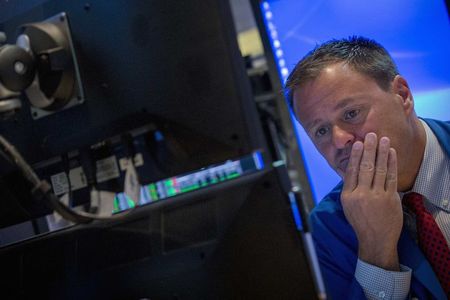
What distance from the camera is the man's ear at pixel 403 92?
1.11 m

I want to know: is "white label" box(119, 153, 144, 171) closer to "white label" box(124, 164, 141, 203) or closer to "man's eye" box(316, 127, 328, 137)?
"white label" box(124, 164, 141, 203)

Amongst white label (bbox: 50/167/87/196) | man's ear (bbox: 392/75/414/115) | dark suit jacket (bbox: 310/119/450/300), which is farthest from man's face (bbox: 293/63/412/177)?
white label (bbox: 50/167/87/196)

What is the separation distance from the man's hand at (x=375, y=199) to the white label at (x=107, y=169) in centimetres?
56

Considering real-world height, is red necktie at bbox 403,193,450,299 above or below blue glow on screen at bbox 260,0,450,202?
below

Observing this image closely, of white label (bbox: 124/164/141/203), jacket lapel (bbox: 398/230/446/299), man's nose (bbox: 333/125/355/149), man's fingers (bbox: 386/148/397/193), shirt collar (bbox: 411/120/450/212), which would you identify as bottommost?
jacket lapel (bbox: 398/230/446/299)

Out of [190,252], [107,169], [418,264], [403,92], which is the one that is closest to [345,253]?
[418,264]

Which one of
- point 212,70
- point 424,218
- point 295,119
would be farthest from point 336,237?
point 212,70

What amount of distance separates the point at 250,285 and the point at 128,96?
1.08ft

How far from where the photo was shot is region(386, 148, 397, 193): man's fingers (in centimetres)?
92

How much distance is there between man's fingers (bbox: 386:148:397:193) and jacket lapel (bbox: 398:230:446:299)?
157mm

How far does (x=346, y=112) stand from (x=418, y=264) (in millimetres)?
397

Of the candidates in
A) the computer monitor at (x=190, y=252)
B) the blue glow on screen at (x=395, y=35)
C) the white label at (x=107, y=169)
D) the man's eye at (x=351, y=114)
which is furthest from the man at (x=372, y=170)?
the white label at (x=107, y=169)

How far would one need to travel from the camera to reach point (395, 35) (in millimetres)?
1304

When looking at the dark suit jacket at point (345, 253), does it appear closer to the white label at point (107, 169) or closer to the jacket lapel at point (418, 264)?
the jacket lapel at point (418, 264)
